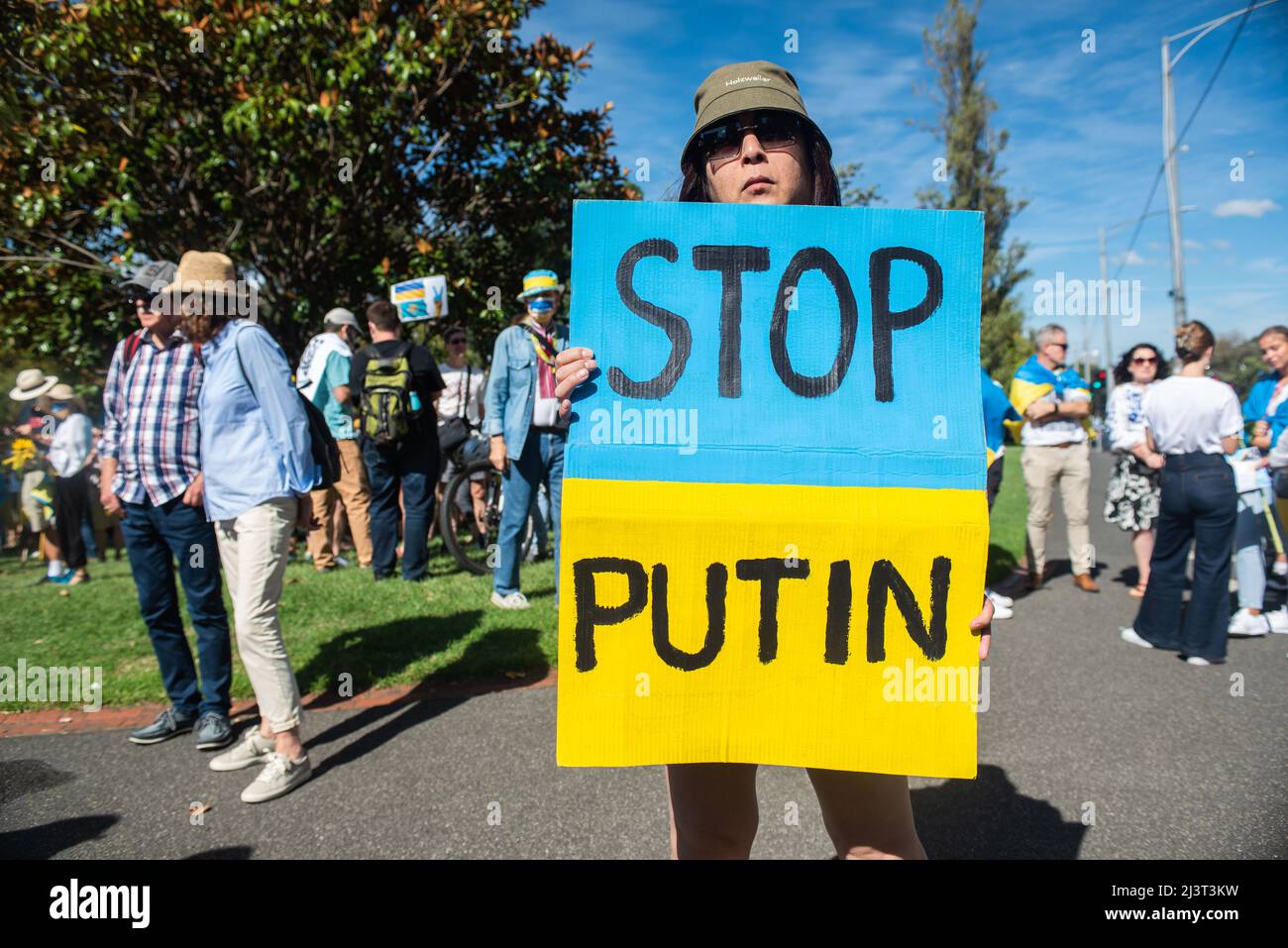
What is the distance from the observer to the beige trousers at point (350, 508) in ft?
24.6

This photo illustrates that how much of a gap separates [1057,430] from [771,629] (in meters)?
6.56

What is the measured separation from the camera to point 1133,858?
2.81 metres

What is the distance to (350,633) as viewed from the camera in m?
5.45

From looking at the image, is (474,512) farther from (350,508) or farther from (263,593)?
(263,593)

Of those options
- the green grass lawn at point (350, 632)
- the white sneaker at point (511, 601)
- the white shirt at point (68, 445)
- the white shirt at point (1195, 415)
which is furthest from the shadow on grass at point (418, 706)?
the white shirt at point (68, 445)

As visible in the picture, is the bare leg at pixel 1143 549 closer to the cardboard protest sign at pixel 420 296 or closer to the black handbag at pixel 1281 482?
the black handbag at pixel 1281 482

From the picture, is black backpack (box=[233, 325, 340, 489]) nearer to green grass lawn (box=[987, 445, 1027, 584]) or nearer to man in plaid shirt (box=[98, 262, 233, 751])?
man in plaid shirt (box=[98, 262, 233, 751])

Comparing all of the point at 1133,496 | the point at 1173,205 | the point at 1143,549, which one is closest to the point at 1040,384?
the point at 1133,496

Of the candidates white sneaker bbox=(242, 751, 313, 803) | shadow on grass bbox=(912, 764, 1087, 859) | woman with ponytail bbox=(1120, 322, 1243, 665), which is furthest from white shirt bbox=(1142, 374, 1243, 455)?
white sneaker bbox=(242, 751, 313, 803)

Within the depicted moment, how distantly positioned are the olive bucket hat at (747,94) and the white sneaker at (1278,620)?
6.20m

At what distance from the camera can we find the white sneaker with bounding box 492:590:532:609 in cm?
588

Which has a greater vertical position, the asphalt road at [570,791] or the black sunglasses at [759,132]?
the black sunglasses at [759,132]
